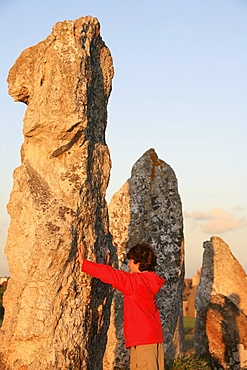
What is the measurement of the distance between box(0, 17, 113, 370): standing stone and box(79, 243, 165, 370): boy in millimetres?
473

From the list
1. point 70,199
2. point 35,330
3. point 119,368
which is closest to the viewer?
point 35,330

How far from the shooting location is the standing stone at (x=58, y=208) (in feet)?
23.1

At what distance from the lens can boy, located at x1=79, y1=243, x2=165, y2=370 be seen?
22.2 ft

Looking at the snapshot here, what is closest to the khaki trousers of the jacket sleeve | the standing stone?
the jacket sleeve


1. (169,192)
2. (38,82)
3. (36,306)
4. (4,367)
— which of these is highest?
(169,192)

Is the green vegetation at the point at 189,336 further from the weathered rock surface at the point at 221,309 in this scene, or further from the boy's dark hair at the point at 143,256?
the boy's dark hair at the point at 143,256

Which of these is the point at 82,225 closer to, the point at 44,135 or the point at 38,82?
the point at 44,135

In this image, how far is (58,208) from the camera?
729cm

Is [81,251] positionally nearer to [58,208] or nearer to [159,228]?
[58,208]

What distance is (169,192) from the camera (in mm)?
14258

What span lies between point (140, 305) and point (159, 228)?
23.3 ft

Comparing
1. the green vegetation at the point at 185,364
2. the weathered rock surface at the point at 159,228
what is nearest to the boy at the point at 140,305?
the green vegetation at the point at 185,364

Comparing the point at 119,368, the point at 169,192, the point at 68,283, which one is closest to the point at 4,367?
the point at 68,283

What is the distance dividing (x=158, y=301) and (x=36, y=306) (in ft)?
22.1
